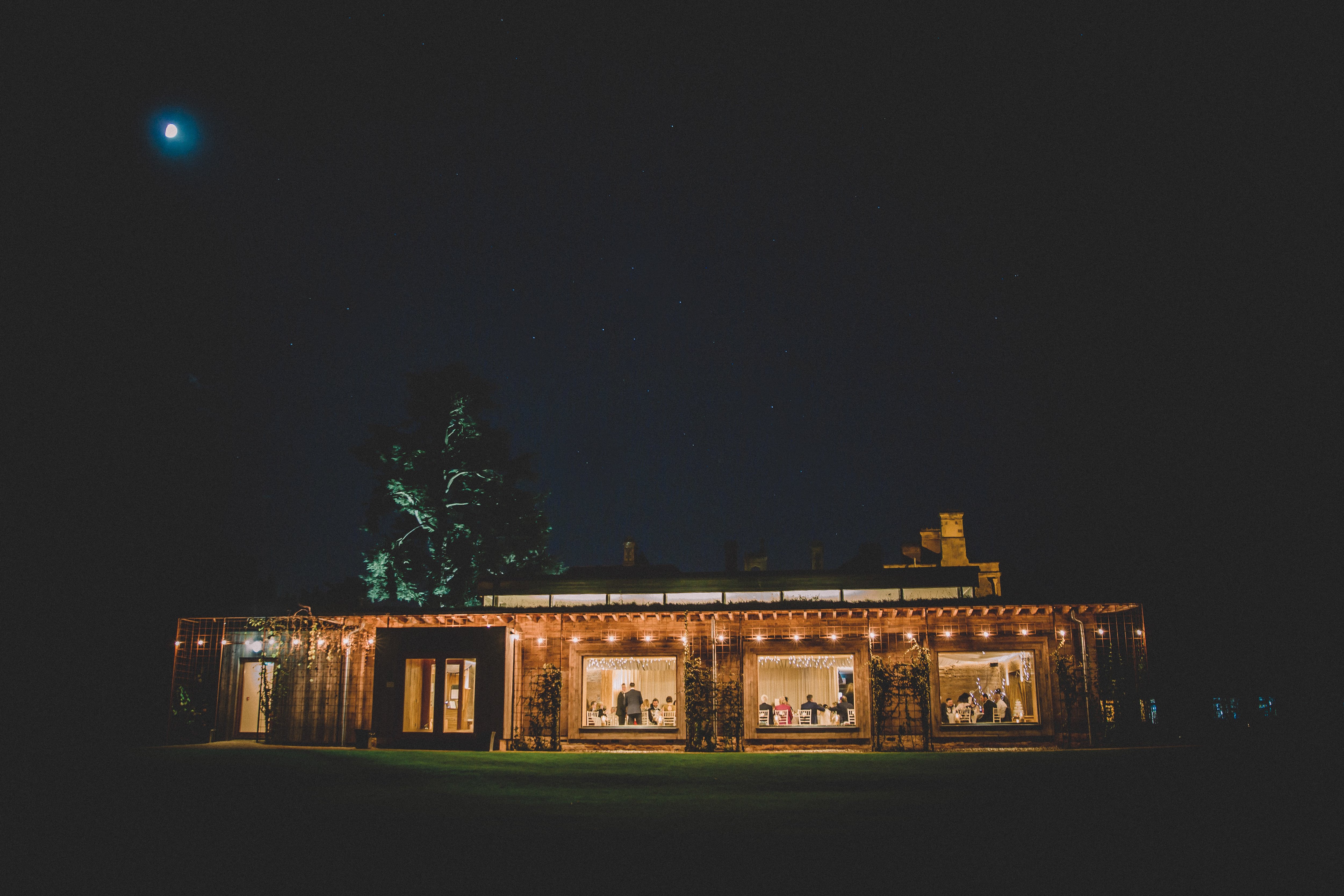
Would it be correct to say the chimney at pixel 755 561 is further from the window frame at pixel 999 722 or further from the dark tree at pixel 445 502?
the dark tree at pixel 445 502

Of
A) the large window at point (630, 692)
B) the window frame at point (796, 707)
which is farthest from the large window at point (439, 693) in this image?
the window frame at point (796, 707)

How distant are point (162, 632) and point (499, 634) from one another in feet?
25.2

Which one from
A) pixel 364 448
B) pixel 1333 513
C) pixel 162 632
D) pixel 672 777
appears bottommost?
pixel 672 777

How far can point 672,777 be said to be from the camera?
11188 millimetres

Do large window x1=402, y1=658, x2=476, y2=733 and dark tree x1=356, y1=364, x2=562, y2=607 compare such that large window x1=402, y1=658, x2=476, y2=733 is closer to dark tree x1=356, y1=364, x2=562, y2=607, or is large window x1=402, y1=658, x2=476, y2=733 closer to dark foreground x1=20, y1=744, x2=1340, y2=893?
dark foreground x1=20, y1=744, x2=1340, y2=893

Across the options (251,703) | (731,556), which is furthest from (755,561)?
(251,703)

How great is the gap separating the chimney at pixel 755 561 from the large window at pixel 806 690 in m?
4.80

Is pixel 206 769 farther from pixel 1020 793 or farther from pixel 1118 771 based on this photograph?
pixel 1118 771

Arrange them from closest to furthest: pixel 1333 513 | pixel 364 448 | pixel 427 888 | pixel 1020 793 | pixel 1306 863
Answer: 1. pixel 427 888
2. pixel 1306 863
3. pixel 1020 793
4. pixel 1333 513
5. pixel 364 448

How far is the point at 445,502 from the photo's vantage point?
31.4 metres

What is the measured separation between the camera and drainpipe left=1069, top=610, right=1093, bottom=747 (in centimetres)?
1603

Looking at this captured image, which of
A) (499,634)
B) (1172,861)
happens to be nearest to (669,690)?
(499,634)

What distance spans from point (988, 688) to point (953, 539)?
6.96m

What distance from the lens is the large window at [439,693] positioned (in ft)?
56.6
